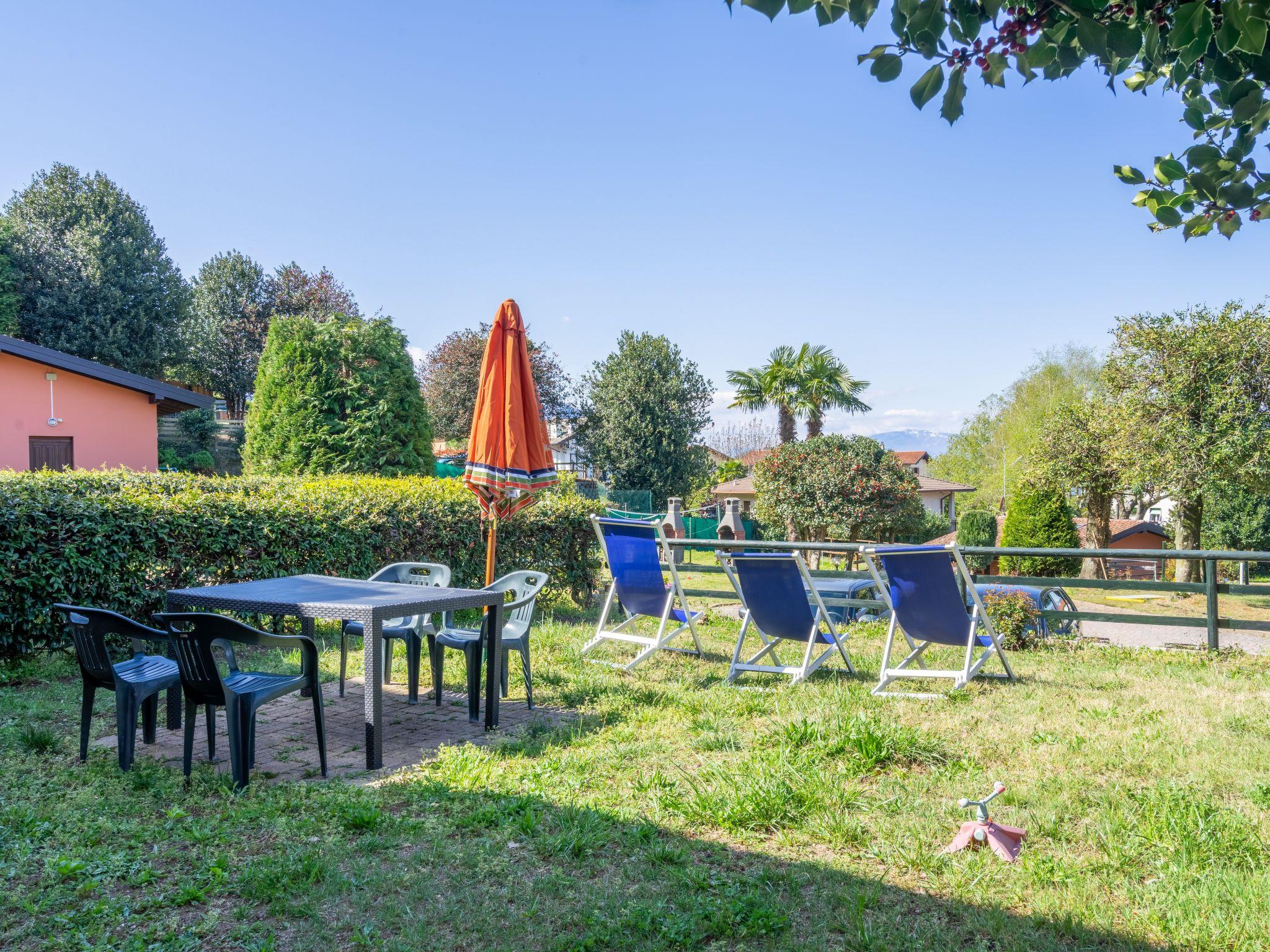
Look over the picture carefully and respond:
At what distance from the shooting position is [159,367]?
33688 millimetres

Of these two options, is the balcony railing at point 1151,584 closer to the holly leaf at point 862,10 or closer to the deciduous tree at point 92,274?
the holly leaf at point 862,10

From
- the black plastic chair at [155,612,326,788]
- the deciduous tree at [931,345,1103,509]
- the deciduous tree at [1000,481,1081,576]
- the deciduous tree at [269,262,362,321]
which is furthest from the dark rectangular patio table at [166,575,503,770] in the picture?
the deciduous tree at [931,345,1103,509]

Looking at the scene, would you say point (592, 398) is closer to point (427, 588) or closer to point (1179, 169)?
point (427, 588)

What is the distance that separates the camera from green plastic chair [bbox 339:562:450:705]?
5.43 meters

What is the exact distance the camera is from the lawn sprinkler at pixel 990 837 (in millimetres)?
3004

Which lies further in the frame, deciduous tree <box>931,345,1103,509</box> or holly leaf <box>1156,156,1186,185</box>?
deciduous tree <box>931,345,1103,509</box>

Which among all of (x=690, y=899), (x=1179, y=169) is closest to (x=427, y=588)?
(x=690, y=899)

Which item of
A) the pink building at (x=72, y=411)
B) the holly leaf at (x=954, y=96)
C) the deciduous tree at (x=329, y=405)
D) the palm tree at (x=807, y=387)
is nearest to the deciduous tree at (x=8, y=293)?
the pink building at (x=72, y=411)

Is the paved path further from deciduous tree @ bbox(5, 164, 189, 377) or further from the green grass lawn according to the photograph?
deciduous tree @ bbox(5, 164, 189, 377)

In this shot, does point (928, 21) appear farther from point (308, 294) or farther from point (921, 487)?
point (308, 294)

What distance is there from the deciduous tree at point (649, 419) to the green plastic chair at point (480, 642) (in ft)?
89.7

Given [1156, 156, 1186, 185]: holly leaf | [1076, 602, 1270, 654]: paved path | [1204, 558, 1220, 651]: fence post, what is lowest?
[1076, 602, 1270, 654]: paved path

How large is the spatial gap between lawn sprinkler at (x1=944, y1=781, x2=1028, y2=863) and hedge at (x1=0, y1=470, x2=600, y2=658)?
6144 millimetres

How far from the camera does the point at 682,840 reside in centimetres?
322
